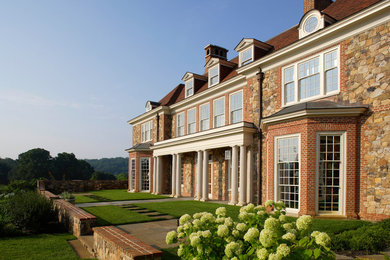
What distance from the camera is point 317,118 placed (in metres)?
11.4

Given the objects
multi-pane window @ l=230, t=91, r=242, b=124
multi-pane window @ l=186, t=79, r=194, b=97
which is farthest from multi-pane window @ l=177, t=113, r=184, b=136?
multi-pane window @ l=230, t=91, r=242, b=124

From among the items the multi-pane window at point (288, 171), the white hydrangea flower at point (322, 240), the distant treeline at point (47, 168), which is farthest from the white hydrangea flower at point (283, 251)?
the distant treeline at point (47, 168)

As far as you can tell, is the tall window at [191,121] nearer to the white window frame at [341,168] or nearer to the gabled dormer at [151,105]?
the gabled dormer at [151,105]

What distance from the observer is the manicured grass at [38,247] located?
287 inches

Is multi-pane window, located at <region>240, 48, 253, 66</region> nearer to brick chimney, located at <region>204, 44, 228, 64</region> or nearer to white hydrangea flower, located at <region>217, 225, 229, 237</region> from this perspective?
brick chimney, located at <region>204, 44, 228, 64</region>

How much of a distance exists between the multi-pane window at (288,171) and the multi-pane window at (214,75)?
29.3 feet

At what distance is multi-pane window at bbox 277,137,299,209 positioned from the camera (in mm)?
12062

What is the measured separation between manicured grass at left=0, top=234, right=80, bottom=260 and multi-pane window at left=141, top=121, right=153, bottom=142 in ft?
63.3

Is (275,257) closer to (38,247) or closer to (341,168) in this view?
(38,247)

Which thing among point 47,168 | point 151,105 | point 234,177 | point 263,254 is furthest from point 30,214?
point 47,168

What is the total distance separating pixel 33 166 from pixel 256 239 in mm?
72966

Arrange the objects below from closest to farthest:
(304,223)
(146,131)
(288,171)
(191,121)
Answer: (304,223) < (288,171) < (191,121) < (146,131)

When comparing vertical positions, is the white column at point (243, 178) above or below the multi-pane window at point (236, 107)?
below

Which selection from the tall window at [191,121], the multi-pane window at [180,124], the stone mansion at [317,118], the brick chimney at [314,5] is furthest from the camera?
the multi-pane window at [180,124]
